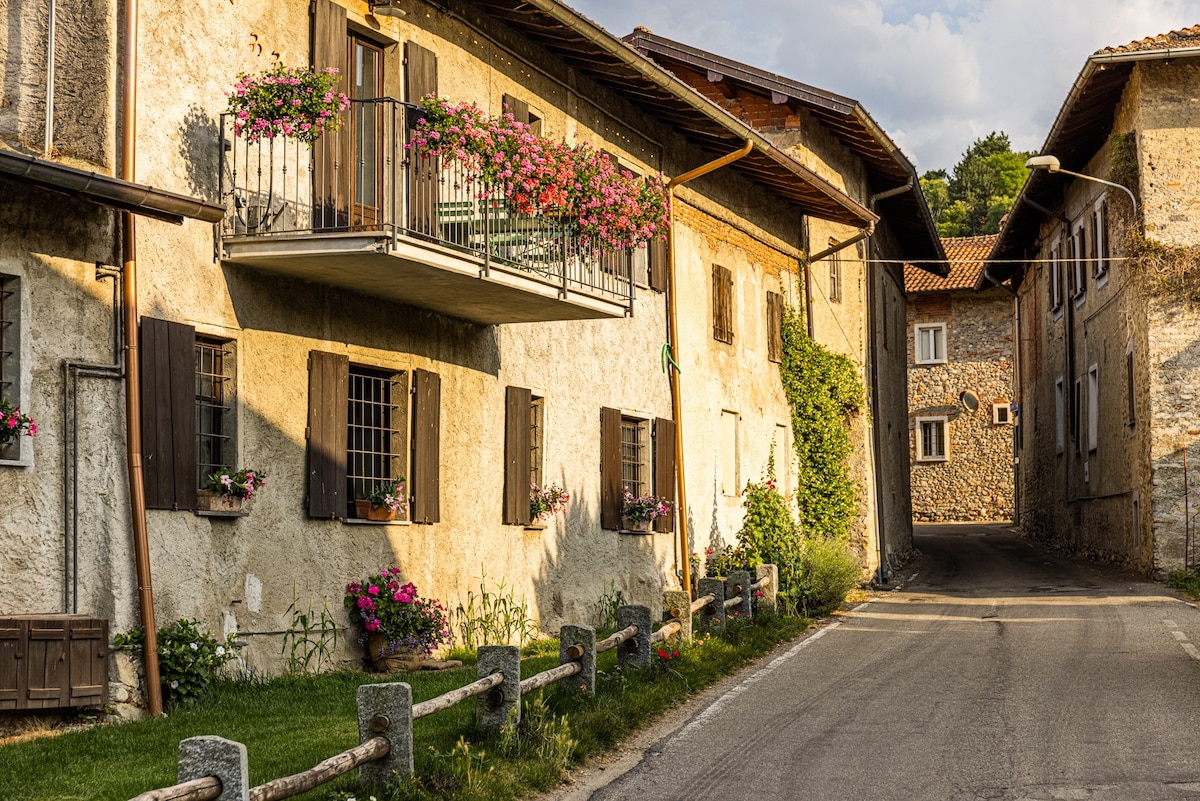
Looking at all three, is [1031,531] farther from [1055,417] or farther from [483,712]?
[483,712]

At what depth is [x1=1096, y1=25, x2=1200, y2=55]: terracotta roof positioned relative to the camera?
21844mm

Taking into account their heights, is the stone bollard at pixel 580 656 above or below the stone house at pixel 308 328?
below


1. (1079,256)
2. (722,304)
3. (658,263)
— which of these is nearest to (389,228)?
(658,263)

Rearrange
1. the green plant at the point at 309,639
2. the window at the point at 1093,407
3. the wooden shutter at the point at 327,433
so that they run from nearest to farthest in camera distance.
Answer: the green plant at the point at 309,639, the wooden shutter at the point at 327,433, the window at the point at 1093,407

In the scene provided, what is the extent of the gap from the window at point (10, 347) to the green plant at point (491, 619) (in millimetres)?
5354

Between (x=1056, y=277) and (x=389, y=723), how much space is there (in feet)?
89.2

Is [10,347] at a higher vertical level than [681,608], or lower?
higher

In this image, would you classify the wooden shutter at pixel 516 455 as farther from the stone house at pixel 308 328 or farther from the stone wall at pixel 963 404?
the stone wall at pixel 963 404

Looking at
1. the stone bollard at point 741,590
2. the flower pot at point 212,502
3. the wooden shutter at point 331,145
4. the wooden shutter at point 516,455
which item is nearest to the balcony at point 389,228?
the wooden shutter at point 331,145

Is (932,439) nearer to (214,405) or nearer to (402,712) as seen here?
(214,405)

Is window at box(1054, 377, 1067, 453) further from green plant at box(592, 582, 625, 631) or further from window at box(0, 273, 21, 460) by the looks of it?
window at box(0, 273, 21, 460)

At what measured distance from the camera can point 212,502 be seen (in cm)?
1070

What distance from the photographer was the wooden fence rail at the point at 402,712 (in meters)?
5.51

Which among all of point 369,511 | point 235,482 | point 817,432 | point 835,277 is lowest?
point 369,511
